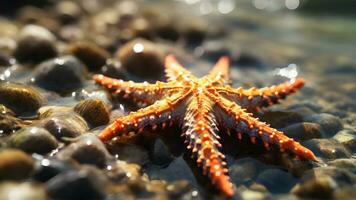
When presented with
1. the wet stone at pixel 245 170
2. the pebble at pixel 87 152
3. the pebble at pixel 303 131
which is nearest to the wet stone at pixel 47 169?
the pebble at pixel 87 152

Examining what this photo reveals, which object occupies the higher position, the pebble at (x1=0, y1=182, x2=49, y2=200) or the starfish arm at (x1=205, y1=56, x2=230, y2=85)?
the starfish arm at (x1=205, y1=56, x2=230, y2=85)

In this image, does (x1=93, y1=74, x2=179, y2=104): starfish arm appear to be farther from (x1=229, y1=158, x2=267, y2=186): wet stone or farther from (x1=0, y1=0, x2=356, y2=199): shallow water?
(x1=229, y1=158, x2=267, y2=186): wet stone

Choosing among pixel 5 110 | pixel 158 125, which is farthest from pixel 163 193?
pixel 5 110

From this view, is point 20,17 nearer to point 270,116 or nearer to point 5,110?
point 5,110

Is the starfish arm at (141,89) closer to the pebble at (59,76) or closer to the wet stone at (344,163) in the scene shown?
the pebble at (59,76)

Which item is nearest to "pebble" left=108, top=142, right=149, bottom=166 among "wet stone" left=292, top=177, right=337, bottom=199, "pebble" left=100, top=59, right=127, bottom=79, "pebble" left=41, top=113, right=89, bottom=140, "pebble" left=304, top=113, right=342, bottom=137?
"pebble" left=41, top=113, right=89, bottom=140

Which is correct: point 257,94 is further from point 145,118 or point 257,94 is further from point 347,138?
point 145,118

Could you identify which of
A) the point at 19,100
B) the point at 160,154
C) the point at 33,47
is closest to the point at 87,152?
the point at 160,154
